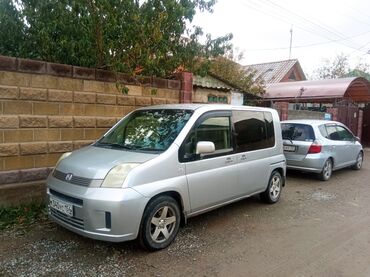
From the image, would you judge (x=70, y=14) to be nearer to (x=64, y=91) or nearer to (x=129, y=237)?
(x=64, y=91)

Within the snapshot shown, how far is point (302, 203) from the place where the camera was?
6500 mm

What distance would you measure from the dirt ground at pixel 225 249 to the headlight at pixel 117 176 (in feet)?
2.84

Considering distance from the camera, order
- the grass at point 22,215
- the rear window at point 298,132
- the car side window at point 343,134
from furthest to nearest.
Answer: the car side window at point 343,134 < the rear window at point 298,132 < the grass at point 22,215

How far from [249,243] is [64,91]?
3845 mm

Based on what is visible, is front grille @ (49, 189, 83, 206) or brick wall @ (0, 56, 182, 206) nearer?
front grille @ (49, 189, 83, 206)

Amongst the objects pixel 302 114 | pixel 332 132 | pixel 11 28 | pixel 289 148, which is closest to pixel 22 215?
pixel 11 28

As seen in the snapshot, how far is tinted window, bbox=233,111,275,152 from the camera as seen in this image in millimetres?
5378

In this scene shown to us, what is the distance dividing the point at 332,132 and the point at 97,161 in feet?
23.0

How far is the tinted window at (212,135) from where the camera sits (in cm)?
450

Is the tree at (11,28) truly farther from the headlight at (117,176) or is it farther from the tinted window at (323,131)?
the tinted window at (323,131)

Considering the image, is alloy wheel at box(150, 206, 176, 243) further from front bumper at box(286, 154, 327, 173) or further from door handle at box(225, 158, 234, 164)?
front bumper at box(286, 154, 327, 173)

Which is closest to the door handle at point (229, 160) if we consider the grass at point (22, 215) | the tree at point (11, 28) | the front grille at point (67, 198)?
the front grille at point (67, 198)

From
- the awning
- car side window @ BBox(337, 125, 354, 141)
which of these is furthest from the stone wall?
car side window @ BBox(337, 125, 354, 141)

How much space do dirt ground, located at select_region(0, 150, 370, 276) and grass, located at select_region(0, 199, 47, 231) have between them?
24 cm
